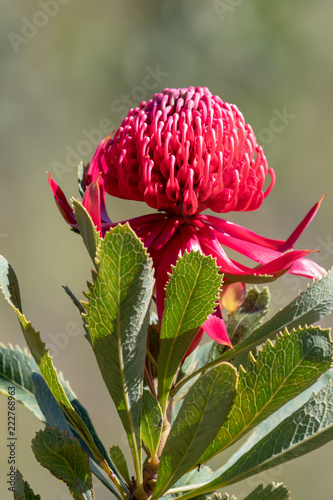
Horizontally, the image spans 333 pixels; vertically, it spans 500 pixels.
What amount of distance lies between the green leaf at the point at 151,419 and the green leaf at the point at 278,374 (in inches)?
4.4

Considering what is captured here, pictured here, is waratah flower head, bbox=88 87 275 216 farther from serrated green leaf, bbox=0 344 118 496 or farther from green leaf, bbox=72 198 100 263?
serrated green leaf, bbox=0 344 118 496

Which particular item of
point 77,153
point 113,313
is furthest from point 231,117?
point 77,153

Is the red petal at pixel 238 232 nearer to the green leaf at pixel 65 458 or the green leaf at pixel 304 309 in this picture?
the green leaf at pixel 304 309

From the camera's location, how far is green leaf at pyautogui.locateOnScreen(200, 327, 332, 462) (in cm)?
81

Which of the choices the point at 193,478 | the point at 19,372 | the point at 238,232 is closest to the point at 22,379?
the point at 19,372

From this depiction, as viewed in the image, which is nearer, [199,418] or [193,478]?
[199,418]

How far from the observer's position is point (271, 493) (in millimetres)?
926

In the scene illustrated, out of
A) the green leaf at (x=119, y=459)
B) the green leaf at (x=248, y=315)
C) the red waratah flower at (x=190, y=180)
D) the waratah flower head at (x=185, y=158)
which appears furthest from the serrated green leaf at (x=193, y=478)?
the waratah flower head at (x=185, y=158)

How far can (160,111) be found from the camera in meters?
1.07

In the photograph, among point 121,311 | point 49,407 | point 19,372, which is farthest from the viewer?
point 19,372

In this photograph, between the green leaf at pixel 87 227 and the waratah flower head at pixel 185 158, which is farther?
the waratah flower head at pixel 185 158

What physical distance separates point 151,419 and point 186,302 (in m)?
0.21

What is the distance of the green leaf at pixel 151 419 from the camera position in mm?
927

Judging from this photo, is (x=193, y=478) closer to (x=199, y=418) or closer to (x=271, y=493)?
(x=271, y=493)
